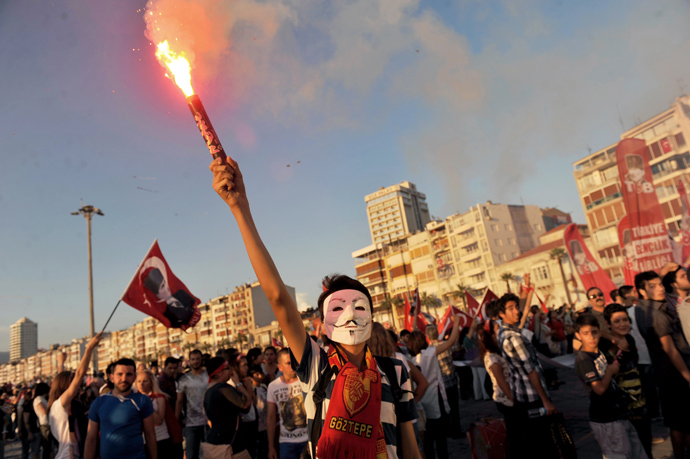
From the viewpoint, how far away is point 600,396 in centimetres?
414

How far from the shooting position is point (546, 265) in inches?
2569

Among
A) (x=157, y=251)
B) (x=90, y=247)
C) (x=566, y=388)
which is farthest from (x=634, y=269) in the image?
(x=90, y=247)

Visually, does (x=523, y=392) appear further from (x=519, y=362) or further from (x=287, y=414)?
(x=287, y=414)

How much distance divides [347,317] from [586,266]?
1223 cm

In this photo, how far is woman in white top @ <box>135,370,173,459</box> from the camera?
5.57 metres

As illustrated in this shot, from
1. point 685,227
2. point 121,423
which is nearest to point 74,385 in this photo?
point 121,423

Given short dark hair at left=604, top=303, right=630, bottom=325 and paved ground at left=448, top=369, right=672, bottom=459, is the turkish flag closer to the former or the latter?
paved ground at left=448, top=369, right=672, bottom=459

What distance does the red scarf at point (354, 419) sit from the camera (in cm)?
191

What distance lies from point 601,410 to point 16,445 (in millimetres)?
20626

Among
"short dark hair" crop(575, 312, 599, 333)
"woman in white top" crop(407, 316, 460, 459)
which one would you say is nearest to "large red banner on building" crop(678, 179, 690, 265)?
"short dark hair" crop(575, 312, 599, 333)

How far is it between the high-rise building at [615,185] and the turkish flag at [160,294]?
177 ft

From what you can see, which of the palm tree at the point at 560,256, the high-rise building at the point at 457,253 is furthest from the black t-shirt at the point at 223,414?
the high-rise building at the point at 457,253

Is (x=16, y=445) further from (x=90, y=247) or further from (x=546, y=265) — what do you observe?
(x=546, y=265)

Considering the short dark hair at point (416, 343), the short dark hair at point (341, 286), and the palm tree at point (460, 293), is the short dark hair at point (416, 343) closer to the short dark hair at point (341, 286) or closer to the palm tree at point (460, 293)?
the short dark hair at point (341, 286)
